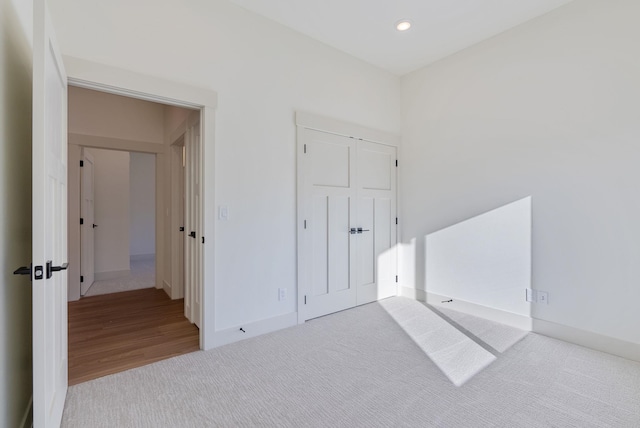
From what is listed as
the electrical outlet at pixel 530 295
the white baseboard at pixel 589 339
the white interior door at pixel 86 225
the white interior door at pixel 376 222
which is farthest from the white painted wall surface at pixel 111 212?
the white baseboard at pixel 589 339

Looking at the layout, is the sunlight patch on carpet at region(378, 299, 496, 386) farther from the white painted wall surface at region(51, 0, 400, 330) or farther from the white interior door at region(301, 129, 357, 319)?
the white painted wall surface at region(51, 0, 400, 330)

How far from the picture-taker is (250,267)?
2.85m

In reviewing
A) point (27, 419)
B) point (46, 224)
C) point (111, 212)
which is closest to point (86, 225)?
point (111, 212)

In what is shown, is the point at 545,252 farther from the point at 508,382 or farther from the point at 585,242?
the point at 508,382

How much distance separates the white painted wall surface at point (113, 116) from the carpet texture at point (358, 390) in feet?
10.6

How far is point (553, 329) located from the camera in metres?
2.84

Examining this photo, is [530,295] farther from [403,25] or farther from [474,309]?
[403,25]

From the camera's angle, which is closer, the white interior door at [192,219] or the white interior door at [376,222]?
the white interior door at [192,219]

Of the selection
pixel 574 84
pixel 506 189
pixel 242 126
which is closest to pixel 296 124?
pixel 242 126

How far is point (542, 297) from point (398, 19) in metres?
3.05

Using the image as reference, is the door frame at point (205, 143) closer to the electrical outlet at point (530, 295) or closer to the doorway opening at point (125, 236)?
the doorway opening at point (125, 236)

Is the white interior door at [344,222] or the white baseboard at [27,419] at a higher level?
the white interior door at [344,222]

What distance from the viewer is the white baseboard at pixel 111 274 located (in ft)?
16.4

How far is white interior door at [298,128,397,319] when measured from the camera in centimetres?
327
